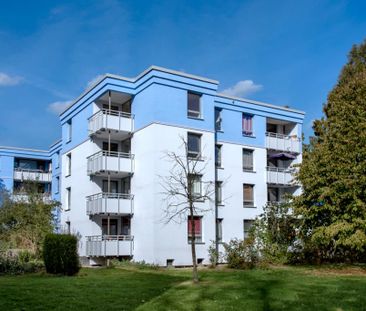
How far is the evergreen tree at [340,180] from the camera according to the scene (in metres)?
22.1

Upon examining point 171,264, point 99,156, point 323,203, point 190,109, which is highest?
point 190,109

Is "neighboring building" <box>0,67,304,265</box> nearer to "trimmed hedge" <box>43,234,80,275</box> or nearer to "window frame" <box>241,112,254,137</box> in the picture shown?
"window frame" <box>241,112,254,137</box>

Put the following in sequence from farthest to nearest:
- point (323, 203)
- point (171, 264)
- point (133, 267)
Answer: point (171, 264) → point (133, 267) → point (323, 203)

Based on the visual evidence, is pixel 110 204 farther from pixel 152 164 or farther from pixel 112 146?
pixel 112 146

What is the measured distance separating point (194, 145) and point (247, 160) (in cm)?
631

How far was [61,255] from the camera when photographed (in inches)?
857

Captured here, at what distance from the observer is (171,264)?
2839cm

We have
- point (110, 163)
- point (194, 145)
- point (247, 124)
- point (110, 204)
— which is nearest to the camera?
point (110, 204)

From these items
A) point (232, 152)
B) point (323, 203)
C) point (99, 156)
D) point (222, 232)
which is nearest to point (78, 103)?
point (99, 156)

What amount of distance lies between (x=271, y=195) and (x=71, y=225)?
15169 mm

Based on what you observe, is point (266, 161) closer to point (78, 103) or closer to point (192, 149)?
point (192, 149)

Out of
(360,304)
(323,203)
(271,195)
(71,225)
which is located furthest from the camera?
(271,195)

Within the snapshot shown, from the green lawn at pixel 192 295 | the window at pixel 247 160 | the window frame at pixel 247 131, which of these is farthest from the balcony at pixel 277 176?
the green lawn at pixel 192 295

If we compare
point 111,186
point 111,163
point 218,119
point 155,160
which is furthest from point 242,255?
point 218,119
